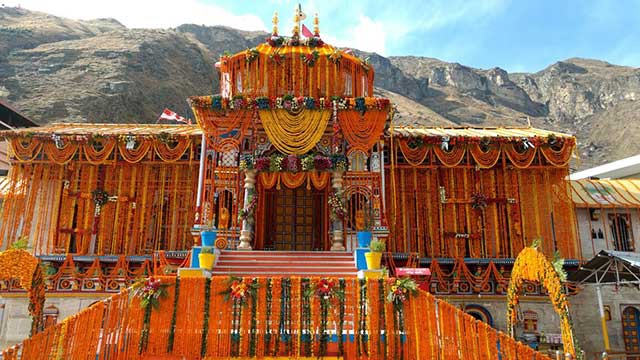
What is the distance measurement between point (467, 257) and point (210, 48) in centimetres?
8622

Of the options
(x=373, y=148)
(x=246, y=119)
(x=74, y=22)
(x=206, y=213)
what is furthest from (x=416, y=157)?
(x=74, y=22)

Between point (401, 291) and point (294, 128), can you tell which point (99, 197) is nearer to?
point (294, 128)

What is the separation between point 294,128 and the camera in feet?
58.2

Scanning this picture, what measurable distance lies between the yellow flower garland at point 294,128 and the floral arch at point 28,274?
28.8ft

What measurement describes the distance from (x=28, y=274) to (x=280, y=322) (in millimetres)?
7175

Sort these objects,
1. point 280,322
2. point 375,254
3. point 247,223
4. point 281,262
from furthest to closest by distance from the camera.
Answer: point 247,223, point 281,262, point 375,254, point 280,322

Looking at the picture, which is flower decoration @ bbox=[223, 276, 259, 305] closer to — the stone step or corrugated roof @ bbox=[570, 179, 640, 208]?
the stone step

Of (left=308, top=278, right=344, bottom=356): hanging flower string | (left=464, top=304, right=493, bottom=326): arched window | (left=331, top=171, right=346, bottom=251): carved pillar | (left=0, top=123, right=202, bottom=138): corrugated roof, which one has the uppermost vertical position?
(left=0, top=123, right=202, bottom=138): corrugated roof

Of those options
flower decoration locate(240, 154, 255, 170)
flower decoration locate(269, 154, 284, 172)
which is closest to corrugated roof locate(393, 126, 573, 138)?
flower decoration locate(269, 154, 284, 172)

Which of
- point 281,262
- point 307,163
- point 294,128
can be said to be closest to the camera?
point 281,262

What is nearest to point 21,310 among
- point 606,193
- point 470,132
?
point 470,132

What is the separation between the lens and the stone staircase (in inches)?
573

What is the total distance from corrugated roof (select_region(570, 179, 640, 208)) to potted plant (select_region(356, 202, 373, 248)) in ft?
30.4

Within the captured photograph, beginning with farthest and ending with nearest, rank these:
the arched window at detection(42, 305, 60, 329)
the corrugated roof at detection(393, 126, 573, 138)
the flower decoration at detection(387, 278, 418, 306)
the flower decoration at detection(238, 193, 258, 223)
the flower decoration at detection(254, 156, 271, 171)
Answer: the corrugated roof at detection(393, 126, 573, 138), the flower decoration at detection(254, 156, 271, 171), the arched window at detection(42, 305, 60, 329), the flower decoration at detection(238, 193, 258, 223), the flower decoration at detection(387, 278, 418, 306)
